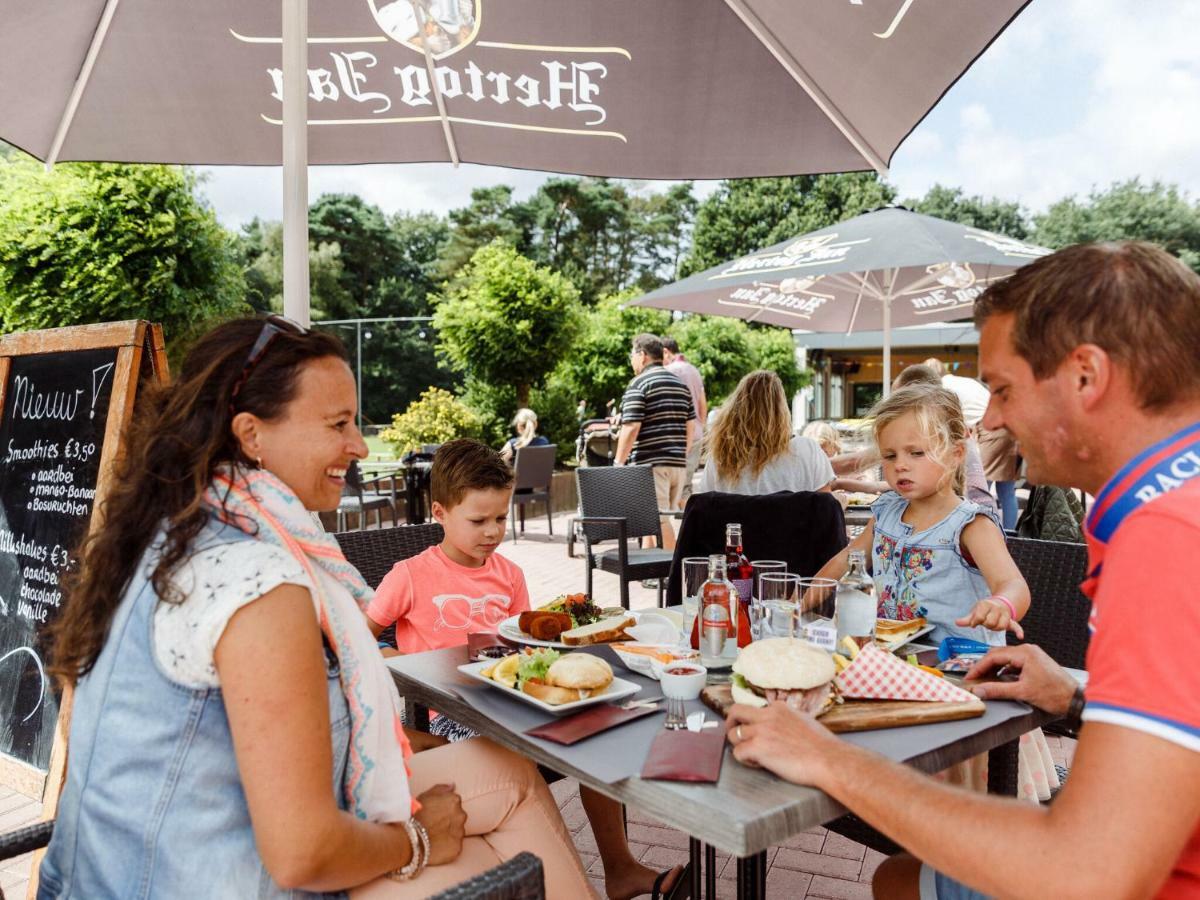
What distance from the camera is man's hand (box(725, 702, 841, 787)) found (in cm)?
126

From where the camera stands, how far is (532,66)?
316cm

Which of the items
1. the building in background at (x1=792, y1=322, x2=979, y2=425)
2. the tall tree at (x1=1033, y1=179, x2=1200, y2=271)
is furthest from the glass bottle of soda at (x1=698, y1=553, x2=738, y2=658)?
the tall tree at (x1=1033, y1=179, x2=1200, y2=271)

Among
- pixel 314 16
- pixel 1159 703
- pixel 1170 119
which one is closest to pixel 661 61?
pixel 314 16

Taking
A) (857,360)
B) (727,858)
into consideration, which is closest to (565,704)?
(727,858)

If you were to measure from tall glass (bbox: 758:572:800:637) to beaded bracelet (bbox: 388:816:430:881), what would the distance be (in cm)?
88

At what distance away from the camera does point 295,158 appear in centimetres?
272

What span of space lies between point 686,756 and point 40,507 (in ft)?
7.65

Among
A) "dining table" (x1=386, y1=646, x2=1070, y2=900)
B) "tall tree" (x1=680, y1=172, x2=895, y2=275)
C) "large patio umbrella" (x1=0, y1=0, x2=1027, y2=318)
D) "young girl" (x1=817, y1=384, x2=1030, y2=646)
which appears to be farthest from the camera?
"tall tree" (x1=680, y1=172, x2=895, y2=275)

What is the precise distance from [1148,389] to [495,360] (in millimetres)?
13427

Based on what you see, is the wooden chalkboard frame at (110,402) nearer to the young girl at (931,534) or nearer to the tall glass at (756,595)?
the tall glass at (756,595)

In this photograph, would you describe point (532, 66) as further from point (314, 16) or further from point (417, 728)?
point (417, 728)

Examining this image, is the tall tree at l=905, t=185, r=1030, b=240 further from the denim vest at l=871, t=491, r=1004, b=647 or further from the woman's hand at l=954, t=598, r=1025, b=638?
the woman's hand at l=954, t=598, r=1025, b=638

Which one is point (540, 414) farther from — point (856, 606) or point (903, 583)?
point (856, 606)

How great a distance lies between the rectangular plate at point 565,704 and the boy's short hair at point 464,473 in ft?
2.97
